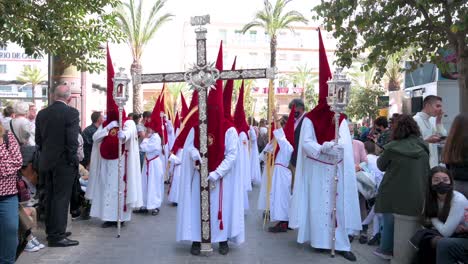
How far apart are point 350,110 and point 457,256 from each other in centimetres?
2780

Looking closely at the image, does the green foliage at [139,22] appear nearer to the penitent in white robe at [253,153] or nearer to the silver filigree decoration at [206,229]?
the penitent in white robe at [253,153]

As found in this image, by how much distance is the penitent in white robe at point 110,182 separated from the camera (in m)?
8.75

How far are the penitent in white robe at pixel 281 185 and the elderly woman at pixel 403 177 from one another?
2344 mm

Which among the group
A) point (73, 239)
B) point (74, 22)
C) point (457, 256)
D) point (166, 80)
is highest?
point (74, 22)

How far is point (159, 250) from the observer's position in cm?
715

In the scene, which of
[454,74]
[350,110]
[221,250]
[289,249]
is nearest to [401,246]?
[289,249]

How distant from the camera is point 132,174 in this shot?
8.97m

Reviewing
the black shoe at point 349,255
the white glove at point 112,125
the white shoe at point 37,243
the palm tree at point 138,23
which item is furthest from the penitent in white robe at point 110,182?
the palm tree at point 138,23

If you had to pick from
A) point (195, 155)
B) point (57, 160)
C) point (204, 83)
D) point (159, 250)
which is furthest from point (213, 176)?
point (57, 160)

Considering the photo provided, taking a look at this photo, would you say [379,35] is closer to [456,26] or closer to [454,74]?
[456,26]

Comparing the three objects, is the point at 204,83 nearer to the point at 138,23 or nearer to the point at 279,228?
the point at 279,228

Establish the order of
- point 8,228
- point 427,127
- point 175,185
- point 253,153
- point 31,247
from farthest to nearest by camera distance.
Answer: point 253,153 < point 175,185 < point 427,127 < point 31,247 < point 8,228

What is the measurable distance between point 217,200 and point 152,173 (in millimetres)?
3883

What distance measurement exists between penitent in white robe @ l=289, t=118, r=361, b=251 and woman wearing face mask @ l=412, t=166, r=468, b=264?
1865mm
